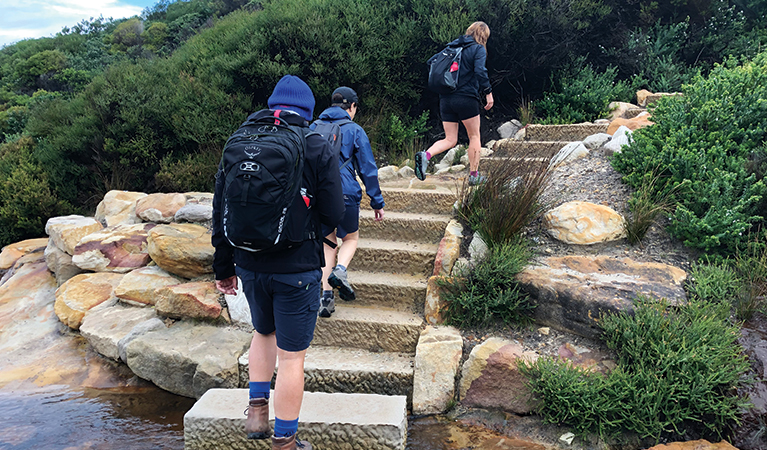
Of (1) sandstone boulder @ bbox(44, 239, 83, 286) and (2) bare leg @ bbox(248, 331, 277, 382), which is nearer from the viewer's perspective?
(2) bare leg @ bbox(248, 331, 277, 382)

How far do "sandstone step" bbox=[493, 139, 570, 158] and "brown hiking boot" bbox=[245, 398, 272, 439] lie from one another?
4.25m

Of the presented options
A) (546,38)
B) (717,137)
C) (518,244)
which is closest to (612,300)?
(518,244)

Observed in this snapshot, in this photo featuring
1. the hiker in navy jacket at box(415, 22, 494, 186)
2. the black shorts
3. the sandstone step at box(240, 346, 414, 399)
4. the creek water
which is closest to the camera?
the creek water

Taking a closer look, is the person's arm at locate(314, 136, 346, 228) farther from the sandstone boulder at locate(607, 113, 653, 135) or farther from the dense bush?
the sandstone boulder at locate(607, 113, 653, 135)

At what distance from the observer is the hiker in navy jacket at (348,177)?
3.95 meters

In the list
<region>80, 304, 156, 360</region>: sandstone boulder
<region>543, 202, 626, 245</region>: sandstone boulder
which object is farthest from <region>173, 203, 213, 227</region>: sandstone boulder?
<region>543, 202, 626, 245</region>: sandstone boulder

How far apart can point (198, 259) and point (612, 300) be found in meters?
3.88

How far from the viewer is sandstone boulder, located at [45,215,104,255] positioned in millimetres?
6062

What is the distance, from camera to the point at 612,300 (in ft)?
11.8

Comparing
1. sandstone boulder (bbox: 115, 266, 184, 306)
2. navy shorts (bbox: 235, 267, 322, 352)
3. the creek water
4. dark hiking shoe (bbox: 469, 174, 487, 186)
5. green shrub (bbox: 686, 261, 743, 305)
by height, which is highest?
dark hiking shoe (bbox: 469, 174, 487, 186)

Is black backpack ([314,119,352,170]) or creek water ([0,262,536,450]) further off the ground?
black backpack ([314,119,352,170])

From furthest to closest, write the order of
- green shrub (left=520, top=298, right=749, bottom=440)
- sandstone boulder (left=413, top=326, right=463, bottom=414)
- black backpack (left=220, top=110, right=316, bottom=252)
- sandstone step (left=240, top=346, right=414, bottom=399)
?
sandstone step (left=240, top=346, right=414, bottom=399) < sandstone boulder (left=413, top=326, right=463, bottom=414) < green shrub (left=520, top=298, right=749, bottom=440) < black backpack (left=220, top=110, right=316, bottom=252)

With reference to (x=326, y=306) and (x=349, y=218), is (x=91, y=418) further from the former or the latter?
(x=349, y=218)

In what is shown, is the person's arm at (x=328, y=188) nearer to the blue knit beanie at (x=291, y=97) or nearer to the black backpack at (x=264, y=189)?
the black backpack at (x=264, y=189)
